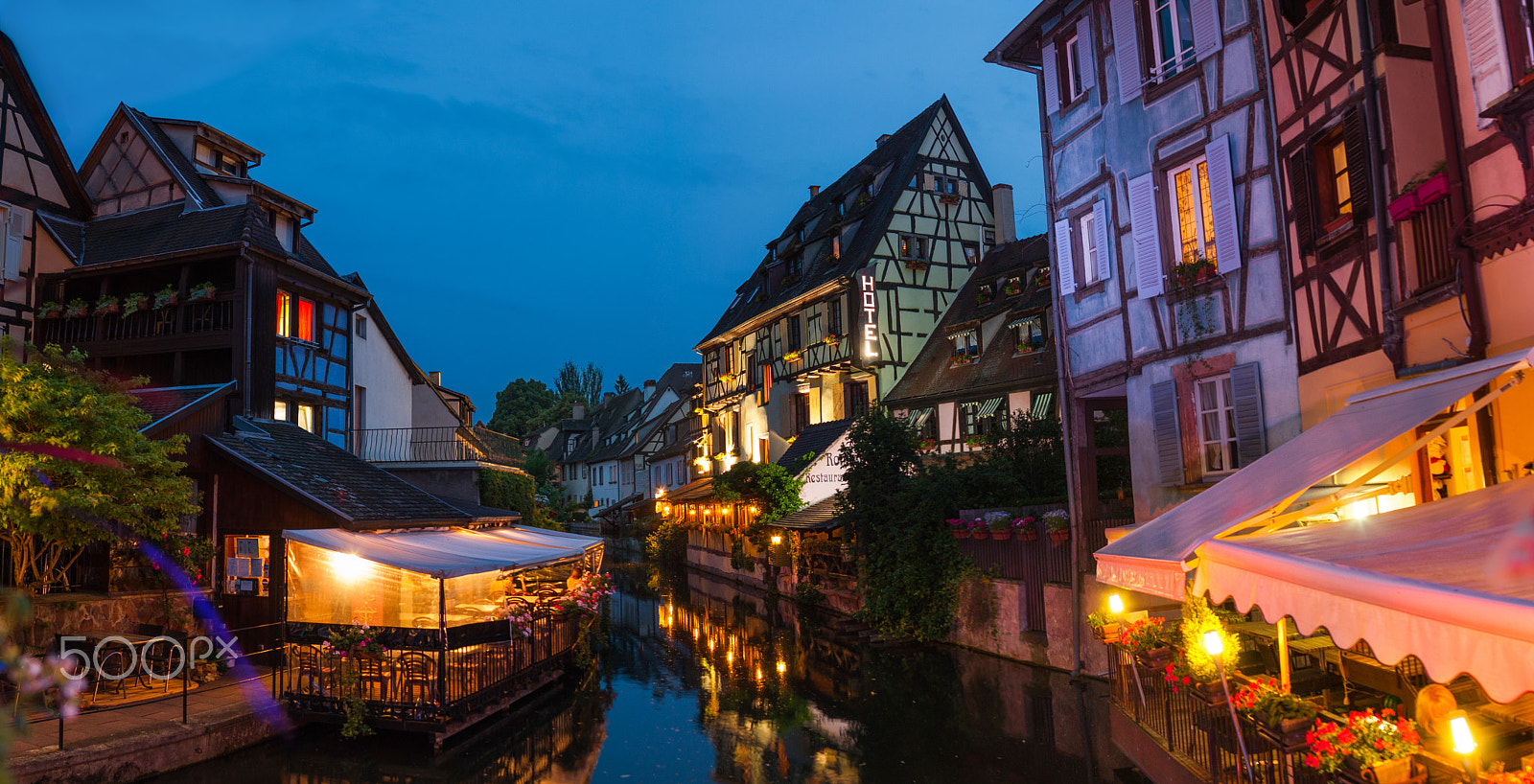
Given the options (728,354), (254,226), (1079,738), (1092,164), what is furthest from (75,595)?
(728,354)

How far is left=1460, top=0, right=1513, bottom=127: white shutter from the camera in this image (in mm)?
7121

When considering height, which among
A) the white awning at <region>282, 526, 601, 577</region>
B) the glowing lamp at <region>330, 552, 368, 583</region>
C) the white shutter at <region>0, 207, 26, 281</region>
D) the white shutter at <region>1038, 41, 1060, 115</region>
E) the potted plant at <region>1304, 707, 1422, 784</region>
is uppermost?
the white shutter at <region>1038, 41, 1060, 115</region>

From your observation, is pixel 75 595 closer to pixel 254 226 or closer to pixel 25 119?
pixel 254 226

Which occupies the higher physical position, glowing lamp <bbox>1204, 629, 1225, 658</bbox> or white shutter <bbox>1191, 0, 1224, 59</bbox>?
white shutter <bbox>1191, 0, 1224, 59</bbox>

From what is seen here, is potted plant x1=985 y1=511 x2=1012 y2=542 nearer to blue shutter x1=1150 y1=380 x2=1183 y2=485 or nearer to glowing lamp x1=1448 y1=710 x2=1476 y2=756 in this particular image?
blue shutter x1=1150 y1=380 x2=1183 y2=485

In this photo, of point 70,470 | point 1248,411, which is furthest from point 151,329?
point 1248,411

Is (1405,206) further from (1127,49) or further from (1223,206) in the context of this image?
(1127,49)

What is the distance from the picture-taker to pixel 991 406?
23.4 metres

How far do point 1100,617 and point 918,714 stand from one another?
303 centimetres

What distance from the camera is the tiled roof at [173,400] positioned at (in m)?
14.9

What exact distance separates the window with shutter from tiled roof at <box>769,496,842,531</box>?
1200 cm

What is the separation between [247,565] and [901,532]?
1245 cm

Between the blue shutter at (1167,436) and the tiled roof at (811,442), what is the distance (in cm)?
1629

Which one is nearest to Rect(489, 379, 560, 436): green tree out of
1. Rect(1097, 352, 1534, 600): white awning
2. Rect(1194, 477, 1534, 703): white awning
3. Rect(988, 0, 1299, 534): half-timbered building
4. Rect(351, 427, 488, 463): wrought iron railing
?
Rect(351, 427, 488, 463): wrought iron railing
